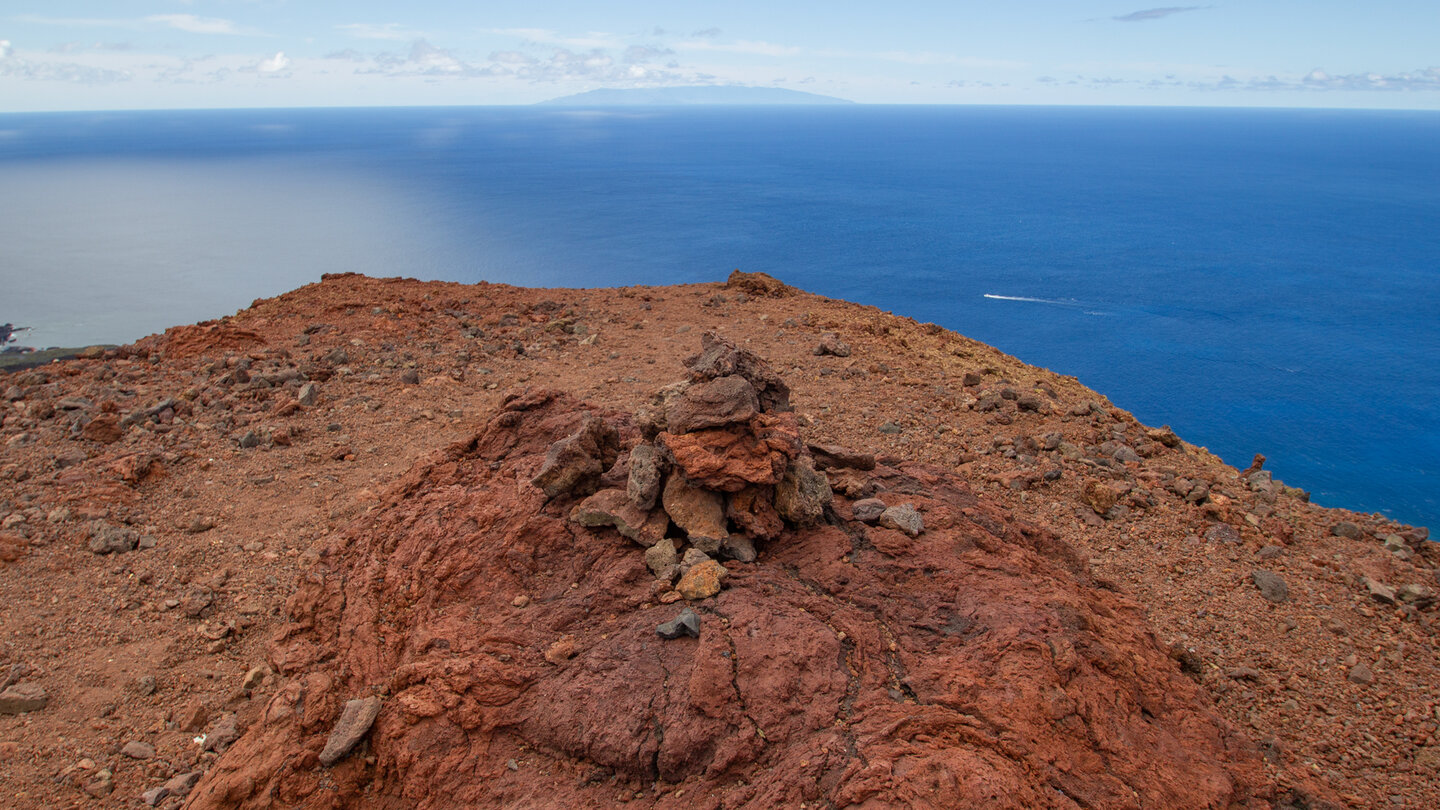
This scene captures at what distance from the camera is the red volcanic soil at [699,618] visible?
16.2 ft

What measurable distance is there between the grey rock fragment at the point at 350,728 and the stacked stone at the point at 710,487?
7.18ft

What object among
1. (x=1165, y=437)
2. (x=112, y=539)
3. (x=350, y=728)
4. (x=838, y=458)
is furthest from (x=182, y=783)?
(x=1165, y=437)

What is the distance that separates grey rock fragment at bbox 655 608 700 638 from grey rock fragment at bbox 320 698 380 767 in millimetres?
2202

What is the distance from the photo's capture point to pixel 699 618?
560 cm

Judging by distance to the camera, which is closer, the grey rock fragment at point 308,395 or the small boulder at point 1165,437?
the small boulder at point 1165,437

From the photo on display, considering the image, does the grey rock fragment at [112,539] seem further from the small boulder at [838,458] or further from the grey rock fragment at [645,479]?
the small boulder at [838,458]

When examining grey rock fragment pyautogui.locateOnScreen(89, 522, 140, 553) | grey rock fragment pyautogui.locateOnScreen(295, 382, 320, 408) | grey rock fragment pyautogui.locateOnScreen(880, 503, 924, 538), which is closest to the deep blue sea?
grey rock fragment pyautogui.locateOnScreen(880, 503, 924, 538)

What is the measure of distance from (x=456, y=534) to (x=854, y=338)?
31.9 feet

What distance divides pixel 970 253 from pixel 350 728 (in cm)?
6359

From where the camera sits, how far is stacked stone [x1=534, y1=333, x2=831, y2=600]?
6438 millimetres

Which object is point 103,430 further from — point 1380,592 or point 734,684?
point 1380,592

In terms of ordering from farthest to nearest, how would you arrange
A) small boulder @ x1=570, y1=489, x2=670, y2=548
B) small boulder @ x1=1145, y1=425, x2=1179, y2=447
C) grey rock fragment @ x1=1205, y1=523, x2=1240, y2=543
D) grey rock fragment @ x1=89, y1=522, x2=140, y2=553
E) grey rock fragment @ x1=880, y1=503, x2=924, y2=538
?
1. small boulder @ x1=1145, y1=425, x2=1179, y2=447
2. grey rock fragment @ x1=1205, y1=523, x2=1240, y2=543
3. grey rock fragment @ x1=89, y1=522, x2=140, y2=553
4. grey rock fragment @ x1=880, y1=503, x2=924, y2=538
5. small boulder @ x1=570, y1=489, x2=670, y2=548

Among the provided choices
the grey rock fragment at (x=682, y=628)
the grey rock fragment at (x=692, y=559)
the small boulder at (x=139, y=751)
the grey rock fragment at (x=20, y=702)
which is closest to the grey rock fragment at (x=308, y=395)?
the grey rock fragment at (x=20, y=702)

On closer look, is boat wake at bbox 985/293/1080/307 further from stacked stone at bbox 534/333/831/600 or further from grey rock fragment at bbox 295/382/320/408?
stacked stone at bbox 534/333/831/600
